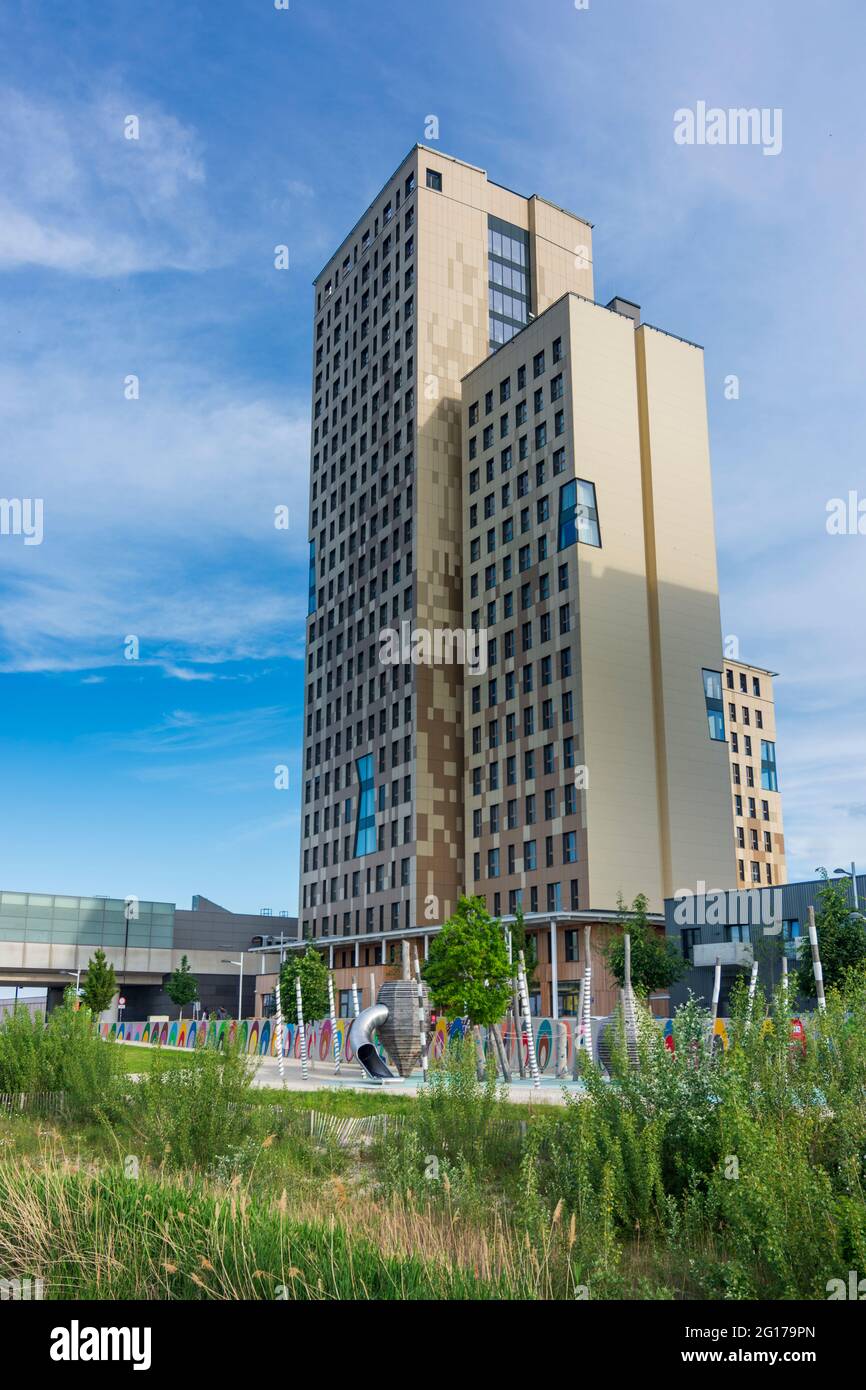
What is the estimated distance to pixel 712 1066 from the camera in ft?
42.3

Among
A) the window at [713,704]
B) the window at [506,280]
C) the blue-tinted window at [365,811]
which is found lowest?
the blue-tinted window at [365,811]

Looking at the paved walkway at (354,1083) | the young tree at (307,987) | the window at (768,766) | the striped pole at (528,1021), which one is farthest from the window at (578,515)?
the window at (768,766)

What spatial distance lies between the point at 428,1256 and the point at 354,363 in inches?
3580

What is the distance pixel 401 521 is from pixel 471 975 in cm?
5137

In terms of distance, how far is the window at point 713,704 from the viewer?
71.1 m

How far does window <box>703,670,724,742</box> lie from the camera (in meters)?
71.1

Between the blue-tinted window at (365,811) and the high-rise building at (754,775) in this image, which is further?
the high-rise building at (754,775)

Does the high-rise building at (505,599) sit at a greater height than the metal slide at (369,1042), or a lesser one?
greater

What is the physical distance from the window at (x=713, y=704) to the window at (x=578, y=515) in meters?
11.4

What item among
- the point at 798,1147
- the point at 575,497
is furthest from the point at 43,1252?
the point at 575,497

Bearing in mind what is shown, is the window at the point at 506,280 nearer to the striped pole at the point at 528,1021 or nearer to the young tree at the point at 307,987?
the young tree at the point at 307,987

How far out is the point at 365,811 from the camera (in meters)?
82.9

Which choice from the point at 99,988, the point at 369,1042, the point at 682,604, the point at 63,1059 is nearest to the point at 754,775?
the point at 682,604
